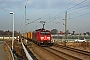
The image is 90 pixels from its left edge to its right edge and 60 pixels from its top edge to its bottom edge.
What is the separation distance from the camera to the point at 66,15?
3834 cm

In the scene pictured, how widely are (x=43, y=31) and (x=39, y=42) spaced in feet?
7.89

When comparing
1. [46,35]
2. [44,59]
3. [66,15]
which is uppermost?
[66,15]

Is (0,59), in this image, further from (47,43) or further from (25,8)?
(25,8)

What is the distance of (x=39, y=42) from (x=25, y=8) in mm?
10518

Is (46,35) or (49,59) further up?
(46,35)

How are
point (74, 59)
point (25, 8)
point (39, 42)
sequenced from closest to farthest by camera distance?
1. point (74, 59)
2. point (39, 42)
3. point (25, 8)

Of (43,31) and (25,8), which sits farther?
(25,8)

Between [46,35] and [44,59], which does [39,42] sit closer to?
[46,35]

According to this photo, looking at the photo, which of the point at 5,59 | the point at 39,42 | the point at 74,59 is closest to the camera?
the point at 5,59

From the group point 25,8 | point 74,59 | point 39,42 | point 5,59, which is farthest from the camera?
point 25,8

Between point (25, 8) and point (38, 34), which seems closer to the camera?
point (38, 34)

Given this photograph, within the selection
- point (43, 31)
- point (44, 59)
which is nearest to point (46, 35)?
point (43, 31)

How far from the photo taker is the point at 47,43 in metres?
37.7

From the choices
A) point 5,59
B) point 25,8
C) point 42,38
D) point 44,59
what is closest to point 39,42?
point 42,38
